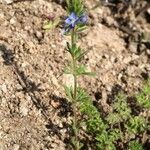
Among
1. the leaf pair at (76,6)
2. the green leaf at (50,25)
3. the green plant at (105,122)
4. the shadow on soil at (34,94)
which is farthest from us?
the green leaf at (50,25)

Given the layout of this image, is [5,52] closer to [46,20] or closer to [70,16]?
[46,20]

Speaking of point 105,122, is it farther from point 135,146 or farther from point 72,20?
point 72,20

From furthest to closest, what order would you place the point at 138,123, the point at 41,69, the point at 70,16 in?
the point at 41,69 → the point at 138,123 → the point at 70,16

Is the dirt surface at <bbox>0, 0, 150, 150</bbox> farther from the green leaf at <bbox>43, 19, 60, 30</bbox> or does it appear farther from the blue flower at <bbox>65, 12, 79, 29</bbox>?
the blue flower at <bbox>65, 12, 79, 29</bbox>

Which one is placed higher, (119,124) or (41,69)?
(41,69)

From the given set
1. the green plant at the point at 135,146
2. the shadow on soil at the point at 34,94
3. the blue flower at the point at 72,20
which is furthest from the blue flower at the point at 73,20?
the green plant at the point at 135,146

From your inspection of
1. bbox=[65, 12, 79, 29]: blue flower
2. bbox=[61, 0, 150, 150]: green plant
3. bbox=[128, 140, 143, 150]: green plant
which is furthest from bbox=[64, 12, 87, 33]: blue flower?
bbox=[128, 140, 143, 150]: green plant

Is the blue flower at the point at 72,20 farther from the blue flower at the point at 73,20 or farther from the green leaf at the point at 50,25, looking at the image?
the green leaf at the point at 50,25

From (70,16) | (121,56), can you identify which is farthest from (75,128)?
(121,56)
